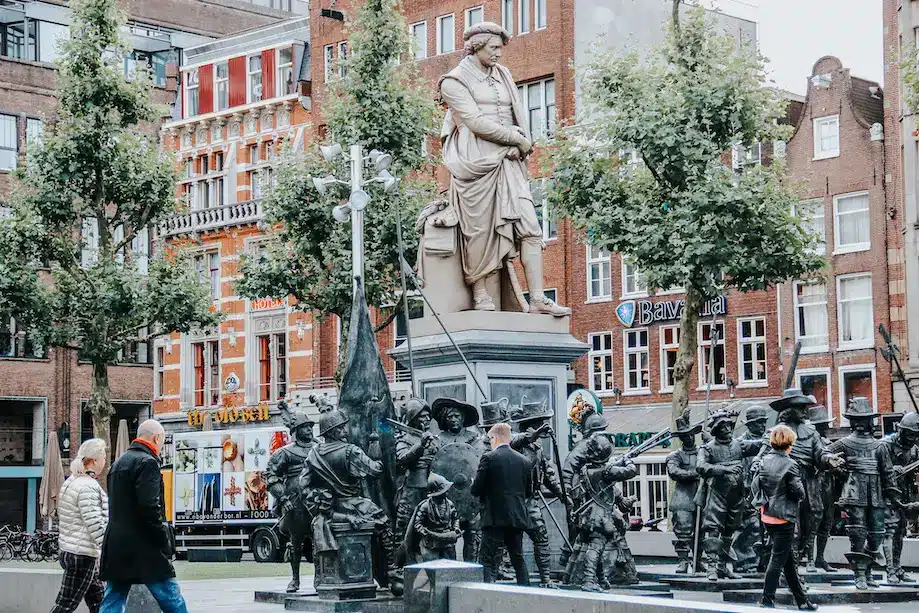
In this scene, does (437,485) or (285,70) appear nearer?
(437,485)

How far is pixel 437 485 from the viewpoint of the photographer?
1347 centimetres

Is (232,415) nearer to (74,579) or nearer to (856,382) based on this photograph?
(856,382)

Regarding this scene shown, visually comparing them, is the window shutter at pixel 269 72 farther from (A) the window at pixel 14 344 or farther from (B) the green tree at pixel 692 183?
(B) the green tree at pixel 692 183

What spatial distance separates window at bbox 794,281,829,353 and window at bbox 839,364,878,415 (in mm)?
973

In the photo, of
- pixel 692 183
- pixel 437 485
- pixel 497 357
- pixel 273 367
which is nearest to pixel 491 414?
pixel 497 357

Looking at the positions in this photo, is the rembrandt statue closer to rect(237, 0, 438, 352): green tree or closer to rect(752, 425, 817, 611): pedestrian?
rect(752, 425, 817, 611): pedestrian

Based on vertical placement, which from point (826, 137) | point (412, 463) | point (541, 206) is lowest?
point (412, 463)

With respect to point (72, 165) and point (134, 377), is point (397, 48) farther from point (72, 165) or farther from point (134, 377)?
point (134, 377)

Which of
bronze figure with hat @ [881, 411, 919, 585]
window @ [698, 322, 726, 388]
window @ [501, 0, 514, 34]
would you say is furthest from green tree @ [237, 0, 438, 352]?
bronze figure with hat @ [881, 411, 919, 585]

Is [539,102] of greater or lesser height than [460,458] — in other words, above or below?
above

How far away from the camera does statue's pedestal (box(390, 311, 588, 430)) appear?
15.4m

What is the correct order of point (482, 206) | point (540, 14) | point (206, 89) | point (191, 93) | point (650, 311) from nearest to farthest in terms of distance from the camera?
point (482, 206) < point (650, 311) < point (540, 14) < point (206, 89) < point (191, 93)

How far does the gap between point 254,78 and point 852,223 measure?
2417cm

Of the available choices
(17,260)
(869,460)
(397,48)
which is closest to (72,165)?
(17,260)
